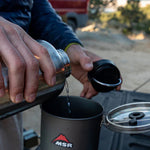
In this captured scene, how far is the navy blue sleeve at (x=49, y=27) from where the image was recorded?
0.94 meters

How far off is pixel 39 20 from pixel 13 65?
63 cm

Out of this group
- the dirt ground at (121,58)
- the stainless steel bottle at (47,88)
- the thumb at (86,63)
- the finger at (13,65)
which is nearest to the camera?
the finger at (13,65)

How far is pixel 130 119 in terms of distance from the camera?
0.66 metres

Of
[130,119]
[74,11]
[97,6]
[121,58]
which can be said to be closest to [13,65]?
[130,119]

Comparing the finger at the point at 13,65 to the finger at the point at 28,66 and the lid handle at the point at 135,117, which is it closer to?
the finger at the point at 28,66

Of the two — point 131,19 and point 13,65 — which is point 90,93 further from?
point 131,19

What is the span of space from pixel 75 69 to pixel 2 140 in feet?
1.26

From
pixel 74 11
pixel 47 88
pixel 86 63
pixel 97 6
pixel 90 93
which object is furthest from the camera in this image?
pixel 97 6

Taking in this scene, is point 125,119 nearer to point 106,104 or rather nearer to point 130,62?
point 106,104

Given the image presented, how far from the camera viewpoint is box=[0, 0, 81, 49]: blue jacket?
823 mm

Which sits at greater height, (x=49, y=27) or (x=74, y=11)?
(x=49, y=27)

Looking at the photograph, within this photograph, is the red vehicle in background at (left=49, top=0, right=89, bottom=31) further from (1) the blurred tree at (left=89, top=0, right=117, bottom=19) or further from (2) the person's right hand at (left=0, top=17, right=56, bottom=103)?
(2) the person's right hand at (left=0, top=17, right=56, bottom=103)

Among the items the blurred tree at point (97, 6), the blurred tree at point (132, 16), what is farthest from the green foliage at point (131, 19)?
the blurred tree at point (97, 6)

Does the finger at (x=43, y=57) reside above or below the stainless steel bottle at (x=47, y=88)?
above
